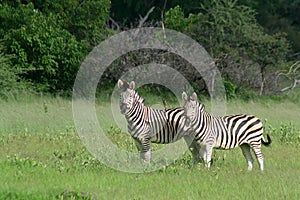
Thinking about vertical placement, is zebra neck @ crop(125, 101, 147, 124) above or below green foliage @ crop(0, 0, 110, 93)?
below

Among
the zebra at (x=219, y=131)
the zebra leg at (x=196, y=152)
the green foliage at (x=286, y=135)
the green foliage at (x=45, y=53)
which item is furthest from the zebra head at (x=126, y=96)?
the green foliage at (x=45, y=53)

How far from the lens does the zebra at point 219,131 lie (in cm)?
1005

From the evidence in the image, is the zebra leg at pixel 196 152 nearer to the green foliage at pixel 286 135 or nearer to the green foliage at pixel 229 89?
the green foliage at pixel 286 135

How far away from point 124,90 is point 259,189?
8.76ft

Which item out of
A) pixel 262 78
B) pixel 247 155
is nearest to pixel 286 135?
pixel 247 155

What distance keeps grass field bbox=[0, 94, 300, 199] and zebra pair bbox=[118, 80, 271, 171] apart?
348 millimetres

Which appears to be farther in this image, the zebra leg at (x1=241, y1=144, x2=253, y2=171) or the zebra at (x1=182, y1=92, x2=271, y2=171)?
the zebra leg at (x1=241, y1=144, x2=253, y2=171)

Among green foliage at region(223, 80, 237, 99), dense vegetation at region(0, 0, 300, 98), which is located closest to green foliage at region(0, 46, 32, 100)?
dense vegetation at region(0, 0, 300, 98)

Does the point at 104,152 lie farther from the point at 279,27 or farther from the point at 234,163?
the point at 279,27

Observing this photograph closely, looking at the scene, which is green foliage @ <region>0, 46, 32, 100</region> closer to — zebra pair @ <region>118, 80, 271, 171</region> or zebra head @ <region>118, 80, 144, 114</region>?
zebra pair @ <region>118, 80, 271, 171</region>

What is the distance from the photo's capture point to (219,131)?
1037cm

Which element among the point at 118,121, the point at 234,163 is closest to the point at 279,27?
the point at 118,121

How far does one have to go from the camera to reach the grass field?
26.9ft

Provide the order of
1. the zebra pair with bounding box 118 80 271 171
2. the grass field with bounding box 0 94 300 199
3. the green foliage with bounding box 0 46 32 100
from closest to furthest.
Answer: the grass field with bounding box 0 94 300 199 → the zebra pair with bounding box 118 80 271 171 → the green foliage with bounding box 0 46 32 100
